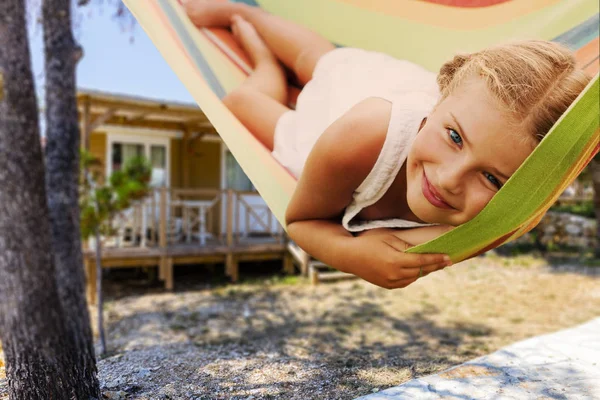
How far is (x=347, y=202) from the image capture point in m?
1.45

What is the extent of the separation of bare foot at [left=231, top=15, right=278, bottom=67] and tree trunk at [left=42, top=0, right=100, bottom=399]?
277 cm

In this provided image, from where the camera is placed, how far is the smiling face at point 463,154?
3.45 ft

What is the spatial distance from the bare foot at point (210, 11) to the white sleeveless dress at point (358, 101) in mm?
518


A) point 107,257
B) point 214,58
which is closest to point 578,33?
point 214,58

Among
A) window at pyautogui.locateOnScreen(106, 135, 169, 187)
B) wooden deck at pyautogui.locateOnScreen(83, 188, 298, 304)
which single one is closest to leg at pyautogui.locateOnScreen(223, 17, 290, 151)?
wooden deck at pyautogui.locateOnScreen(83, 188, 298, 304)

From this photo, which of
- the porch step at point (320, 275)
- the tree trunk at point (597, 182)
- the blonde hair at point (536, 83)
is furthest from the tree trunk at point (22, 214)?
the tree trunk at point (597, 182)

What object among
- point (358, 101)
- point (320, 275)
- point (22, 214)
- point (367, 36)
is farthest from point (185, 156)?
point (358, 101)

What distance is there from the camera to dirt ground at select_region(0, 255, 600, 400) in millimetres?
2660

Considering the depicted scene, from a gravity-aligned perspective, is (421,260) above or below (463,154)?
below

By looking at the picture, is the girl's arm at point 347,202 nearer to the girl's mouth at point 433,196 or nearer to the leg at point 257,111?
the girl's mouth at point 433,196

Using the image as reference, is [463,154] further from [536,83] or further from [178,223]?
[178,223]

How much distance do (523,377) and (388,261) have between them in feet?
7.02

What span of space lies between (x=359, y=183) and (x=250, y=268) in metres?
7.76

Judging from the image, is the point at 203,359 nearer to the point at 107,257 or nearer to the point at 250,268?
the point at 107,257
